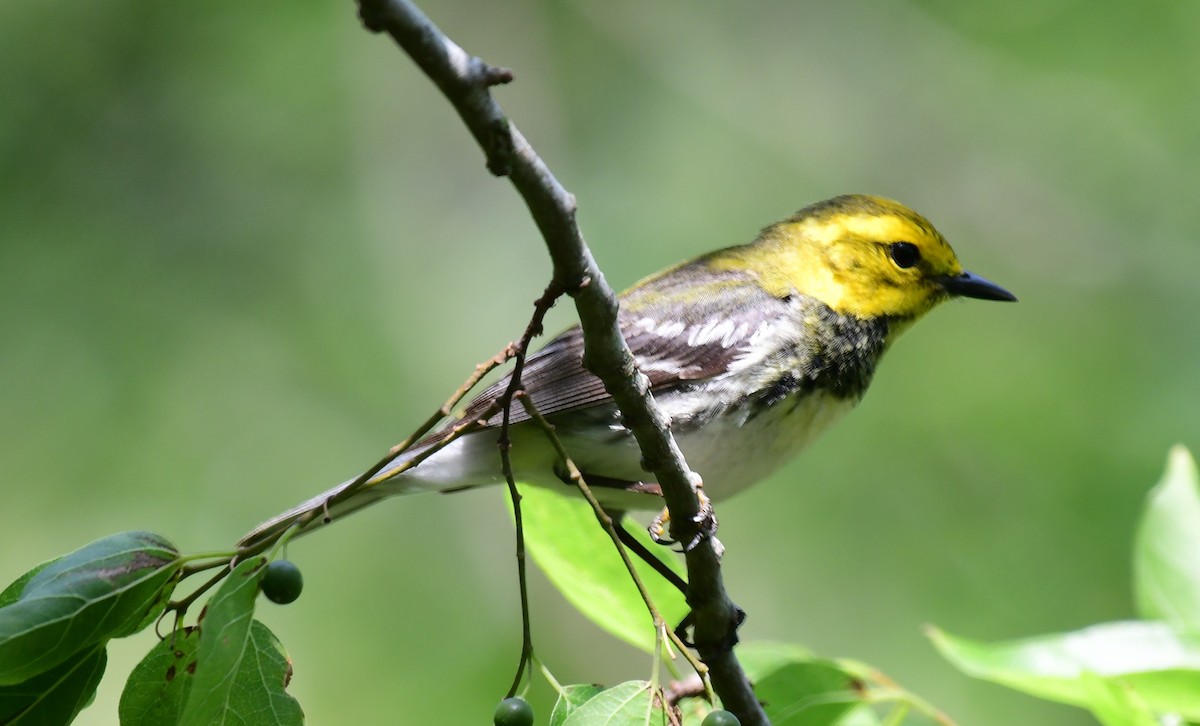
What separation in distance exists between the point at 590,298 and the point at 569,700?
2.13 feet

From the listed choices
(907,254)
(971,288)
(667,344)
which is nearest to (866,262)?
(907,254)

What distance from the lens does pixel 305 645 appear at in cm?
562

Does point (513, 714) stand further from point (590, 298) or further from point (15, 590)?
point (15, 590)

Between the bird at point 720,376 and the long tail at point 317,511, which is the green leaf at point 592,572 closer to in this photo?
the bird at point 720,376

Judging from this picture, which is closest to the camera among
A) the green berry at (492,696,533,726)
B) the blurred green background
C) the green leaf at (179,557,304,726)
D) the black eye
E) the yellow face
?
the green leaf at (179,557,304,726)

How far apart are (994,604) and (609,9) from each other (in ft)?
16.2

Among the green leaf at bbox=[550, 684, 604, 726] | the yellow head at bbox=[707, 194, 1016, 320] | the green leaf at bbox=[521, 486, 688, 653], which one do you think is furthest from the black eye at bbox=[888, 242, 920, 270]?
the green leaf at bbox=[550, 684, 604, 726]

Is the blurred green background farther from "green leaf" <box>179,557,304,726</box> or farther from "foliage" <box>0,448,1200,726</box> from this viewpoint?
"green leaf" <box>179,557,304,726</box>

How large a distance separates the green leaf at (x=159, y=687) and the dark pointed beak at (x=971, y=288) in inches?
107

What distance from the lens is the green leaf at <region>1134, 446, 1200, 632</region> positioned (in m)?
2.43

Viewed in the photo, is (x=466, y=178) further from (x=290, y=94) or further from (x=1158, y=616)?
(x=1158, y=616)

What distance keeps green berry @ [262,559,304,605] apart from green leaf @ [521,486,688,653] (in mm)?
899

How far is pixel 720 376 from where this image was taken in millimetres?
3039

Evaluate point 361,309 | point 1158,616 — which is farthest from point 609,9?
point 1158,616
